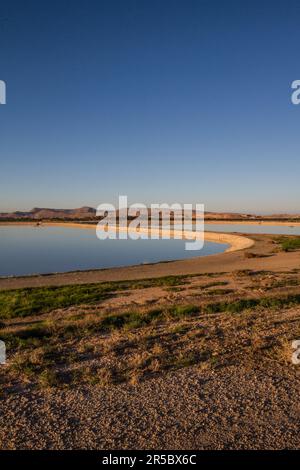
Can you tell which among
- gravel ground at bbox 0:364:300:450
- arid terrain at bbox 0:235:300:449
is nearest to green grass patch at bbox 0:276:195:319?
arid terrain at bbox 0:235:300:449

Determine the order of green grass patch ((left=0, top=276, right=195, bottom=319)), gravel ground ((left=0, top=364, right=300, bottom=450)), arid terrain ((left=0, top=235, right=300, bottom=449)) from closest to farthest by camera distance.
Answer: gravel ground ((left=0, top=364, right=300, bottom=450)) → arid terrain ((left=0, top=235, right=300, bottom=449)) → green grass patch ((left=0, top=276, right=195, bottom=319))

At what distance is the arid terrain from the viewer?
229 inches

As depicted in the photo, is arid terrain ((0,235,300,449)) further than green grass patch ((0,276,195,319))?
No

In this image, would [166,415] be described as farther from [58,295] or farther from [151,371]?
[58,295]

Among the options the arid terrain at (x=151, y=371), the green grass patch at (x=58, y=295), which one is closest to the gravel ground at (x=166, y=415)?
the arid terrain at (x=151, y=371)

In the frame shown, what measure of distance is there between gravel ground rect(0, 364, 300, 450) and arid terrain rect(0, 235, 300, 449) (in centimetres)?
2

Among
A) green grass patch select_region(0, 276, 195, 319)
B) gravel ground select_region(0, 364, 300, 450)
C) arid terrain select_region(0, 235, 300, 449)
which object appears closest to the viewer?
gravel ground select_region(0, 364, 300, 450)

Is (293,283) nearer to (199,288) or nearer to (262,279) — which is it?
(262,279)

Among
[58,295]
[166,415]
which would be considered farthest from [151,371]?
[58,295]

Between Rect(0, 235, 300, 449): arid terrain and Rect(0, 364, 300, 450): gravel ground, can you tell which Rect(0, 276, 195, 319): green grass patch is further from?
Rect(0, 364, 300, 450): gravel ground

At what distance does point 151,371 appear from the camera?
8078 millimetres

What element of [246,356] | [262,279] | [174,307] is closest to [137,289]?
[174,307]
